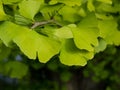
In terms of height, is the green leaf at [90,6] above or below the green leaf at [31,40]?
below

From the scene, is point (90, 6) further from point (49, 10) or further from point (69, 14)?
point (49, 10)

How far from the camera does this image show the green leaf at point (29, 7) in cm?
66

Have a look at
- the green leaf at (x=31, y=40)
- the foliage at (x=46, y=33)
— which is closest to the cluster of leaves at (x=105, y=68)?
the foliage at (x=46, y=33)

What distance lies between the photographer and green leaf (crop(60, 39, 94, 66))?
2.14ft

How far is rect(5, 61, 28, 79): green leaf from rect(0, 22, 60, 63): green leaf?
0.70 metres

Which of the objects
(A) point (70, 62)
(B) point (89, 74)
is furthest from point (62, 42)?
(B) point (89, 74)

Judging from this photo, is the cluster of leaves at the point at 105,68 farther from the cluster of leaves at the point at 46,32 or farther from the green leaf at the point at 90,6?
the cluster of leaves at the point at 46,32

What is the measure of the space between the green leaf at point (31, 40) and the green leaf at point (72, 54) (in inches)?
0.8

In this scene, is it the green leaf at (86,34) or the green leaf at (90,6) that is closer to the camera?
the green leaf at (86,34)

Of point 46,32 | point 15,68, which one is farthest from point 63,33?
point 15,68

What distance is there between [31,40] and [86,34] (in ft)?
0.38

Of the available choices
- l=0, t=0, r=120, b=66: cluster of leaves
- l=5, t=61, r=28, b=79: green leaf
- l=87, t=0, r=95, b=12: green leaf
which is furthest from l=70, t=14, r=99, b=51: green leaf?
l=5, t=61, r=28, b=79: green leaf

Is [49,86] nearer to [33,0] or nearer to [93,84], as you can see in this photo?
[93,84]

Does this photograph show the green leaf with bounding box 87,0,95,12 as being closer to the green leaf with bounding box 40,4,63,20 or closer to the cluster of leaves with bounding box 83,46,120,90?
the green leaf with bounding box 40,4,63,20
